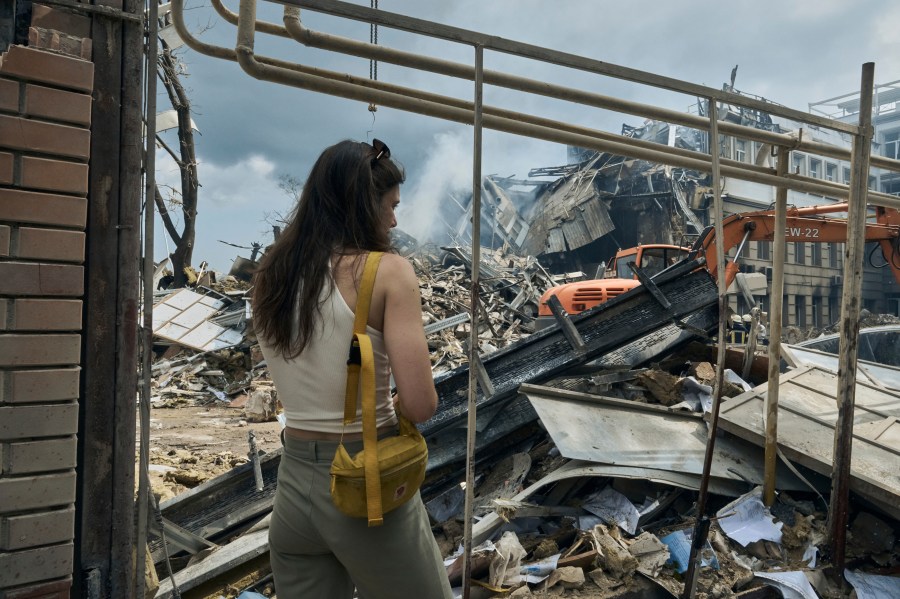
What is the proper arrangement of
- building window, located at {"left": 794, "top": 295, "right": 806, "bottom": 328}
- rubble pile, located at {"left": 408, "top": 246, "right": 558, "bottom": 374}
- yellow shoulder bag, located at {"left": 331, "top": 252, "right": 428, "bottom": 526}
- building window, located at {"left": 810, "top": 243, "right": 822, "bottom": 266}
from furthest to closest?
building window, located at {"left": 810, "top": 243, "right": 822, "bottom": 266} → building window, located at {"left": 794, "top": 295, "right": 806, "bottom": 328} → rubble pile, located at {"left": 408, "top": 246, "right": 558, "bottom": 374} → yellow shoulder bag, located at {"left": 331, "top": 252, "right": 428, "bottom": 526}

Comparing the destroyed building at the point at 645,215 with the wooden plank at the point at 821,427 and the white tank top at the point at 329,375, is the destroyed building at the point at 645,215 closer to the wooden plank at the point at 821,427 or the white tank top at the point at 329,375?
the wooden plank at the point at 821,427

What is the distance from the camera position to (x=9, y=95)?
1.88 m

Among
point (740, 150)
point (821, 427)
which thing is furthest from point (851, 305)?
point (740, 150)

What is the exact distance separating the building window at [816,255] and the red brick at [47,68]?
116ft

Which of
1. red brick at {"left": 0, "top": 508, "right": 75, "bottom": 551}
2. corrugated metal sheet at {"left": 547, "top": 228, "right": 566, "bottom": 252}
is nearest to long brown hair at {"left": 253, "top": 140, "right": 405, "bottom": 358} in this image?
red brick at {"left": 0, "top": 508, "right": 75, "bottom": 551}

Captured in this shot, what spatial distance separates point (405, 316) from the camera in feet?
5.08

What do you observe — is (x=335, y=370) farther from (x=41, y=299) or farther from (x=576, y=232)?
(x=576, y=232)

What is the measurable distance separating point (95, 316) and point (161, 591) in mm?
2303

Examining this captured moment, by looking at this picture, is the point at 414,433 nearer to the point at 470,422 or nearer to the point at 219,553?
the point at 470,422

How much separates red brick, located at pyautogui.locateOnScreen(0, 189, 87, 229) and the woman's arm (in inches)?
42.8

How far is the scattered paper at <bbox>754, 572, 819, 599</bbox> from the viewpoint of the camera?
310cm

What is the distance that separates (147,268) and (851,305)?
3.32 metres

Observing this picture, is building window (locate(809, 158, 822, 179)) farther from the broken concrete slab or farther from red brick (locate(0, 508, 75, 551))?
red brick (locate(0, 508, 75, 551))

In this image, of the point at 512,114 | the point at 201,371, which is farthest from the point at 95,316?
the point at 201,371
